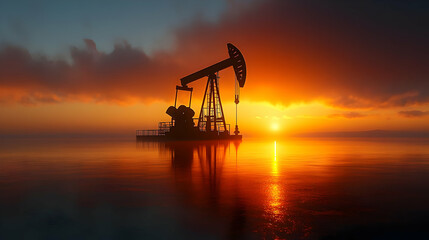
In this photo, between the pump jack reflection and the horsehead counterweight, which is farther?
the horsehead counterweight

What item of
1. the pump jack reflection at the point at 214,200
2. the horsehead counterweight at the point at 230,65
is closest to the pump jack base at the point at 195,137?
the horsehead counterweight at the point at 230,65

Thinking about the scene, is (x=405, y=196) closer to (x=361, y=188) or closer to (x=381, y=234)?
(x=361, y=188)

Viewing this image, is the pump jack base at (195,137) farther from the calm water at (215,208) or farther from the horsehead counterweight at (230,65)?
the calm water at (215,208)

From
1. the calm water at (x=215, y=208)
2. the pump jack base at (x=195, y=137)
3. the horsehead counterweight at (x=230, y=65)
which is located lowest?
the calm water at (x=215, y=208)

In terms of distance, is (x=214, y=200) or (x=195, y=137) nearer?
(x=214, y=200)

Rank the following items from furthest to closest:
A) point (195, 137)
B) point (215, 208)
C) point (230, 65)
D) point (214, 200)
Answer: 1. point (195, 137)
2. point (230, 65)
3. point (214, 200)
4. point (215, 208)

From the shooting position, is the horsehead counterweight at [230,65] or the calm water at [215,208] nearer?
the calm water at [215,208]

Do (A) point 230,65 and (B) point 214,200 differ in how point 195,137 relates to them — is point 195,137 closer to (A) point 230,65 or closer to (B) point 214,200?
(A) point 230,65

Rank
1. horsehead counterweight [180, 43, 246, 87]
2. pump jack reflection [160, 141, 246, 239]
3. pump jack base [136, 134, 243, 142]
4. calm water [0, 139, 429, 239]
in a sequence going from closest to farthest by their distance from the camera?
1. calm water [0, 139, 429, 239]
2. pump jack reflection [160, 141, 246, 239]
3. horsehead counterweight [180, 43, 246, 87]
4. pump jack base [136, 134, 243, 142]

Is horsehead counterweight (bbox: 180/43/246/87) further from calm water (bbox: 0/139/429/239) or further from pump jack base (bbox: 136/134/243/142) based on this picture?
calm water (bbox: 0/139/429/239)

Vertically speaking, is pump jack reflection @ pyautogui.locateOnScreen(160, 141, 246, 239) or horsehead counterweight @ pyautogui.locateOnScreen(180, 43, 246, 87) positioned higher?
horsehead counterweight @ pyautogui.locateOnScreen(180, 43, 246, 87)

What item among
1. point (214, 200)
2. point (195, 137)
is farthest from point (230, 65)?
point (214, 200)

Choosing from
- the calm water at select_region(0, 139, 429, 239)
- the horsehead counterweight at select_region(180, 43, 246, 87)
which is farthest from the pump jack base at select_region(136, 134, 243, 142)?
the calm water at select_region(0, 139, 429, 239)

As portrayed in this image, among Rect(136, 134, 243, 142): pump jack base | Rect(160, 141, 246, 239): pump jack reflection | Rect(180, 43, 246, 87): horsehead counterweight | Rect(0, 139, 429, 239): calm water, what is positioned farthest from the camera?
Rect(136, 134, 243, 142): pump jack base
